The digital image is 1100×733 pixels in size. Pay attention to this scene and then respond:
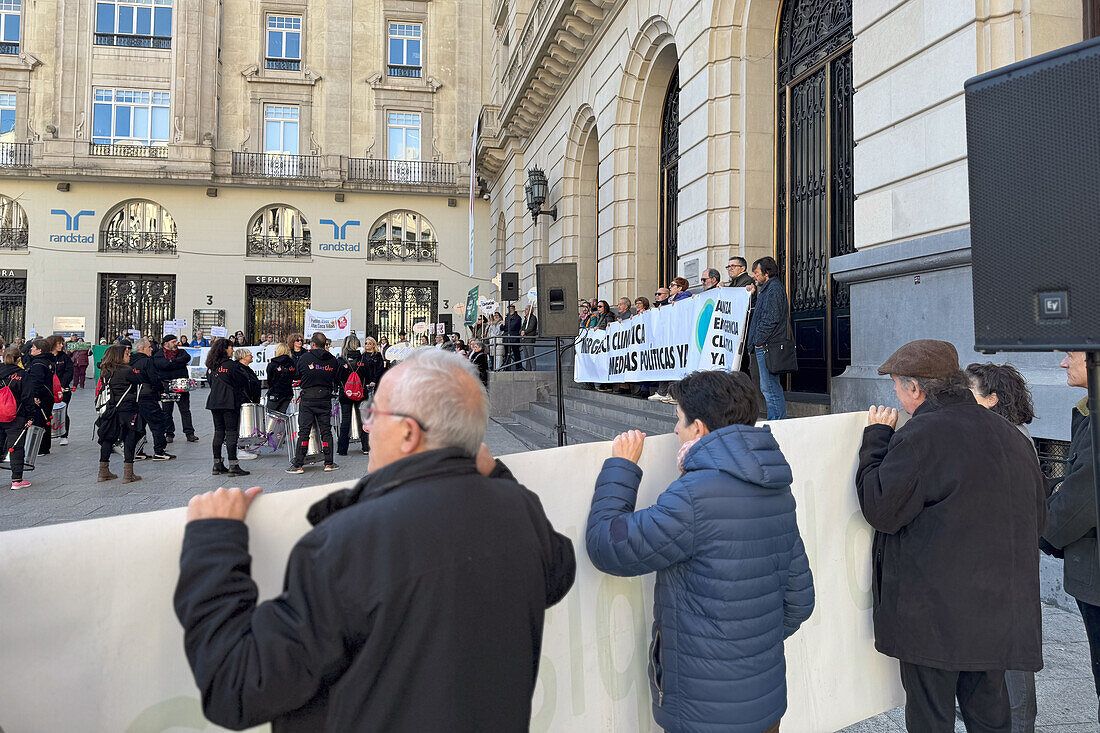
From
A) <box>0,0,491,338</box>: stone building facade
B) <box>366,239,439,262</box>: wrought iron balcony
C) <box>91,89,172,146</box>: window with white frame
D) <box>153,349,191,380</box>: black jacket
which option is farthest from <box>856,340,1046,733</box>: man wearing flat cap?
<box>91,89,172,146</box>: window with white frame

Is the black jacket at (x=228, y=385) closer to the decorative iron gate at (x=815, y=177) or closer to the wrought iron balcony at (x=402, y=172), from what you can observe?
the decorative iron gate at (x=815, y=177)

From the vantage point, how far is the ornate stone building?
6242mm

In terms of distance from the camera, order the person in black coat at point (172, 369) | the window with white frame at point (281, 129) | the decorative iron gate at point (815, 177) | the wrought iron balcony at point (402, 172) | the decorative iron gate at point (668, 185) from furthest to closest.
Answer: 1. the wrought iron balcony at point (402, 172)
2. the window with white frame at point (281, 129)
3. the decorative iron gate at point (668, 185)
4. the person in black coat at point (172, 369)
5. the decorative iron gate at point (815, 177)

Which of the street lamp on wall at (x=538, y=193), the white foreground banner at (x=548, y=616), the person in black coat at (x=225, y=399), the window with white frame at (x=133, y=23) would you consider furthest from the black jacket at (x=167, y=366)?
the window with white frame at (x=133, y=23)

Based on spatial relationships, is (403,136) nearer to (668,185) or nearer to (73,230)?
(73,230)

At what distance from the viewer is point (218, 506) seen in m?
1.57

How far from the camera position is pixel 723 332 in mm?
8258

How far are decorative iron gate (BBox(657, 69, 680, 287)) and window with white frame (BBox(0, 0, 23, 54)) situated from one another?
1207 inches

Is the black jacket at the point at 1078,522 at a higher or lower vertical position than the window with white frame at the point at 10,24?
lower

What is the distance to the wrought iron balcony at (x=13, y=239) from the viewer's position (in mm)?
29766

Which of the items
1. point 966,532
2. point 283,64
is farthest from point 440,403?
point 283,64

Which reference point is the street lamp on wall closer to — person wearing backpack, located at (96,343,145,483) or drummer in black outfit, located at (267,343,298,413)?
drummer in black outfit, located at (267,343,298,413)

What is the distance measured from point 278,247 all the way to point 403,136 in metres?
7.64

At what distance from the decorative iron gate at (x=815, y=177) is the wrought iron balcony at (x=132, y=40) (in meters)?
29.7
